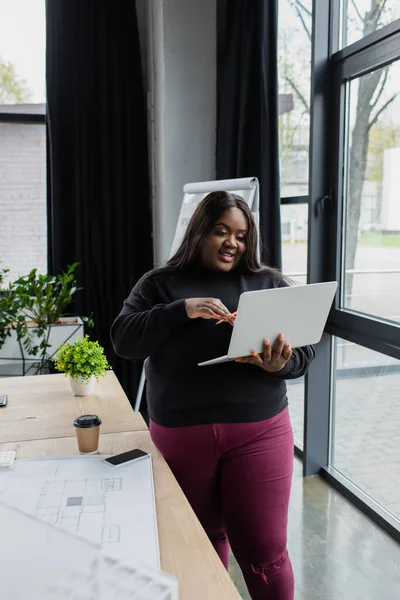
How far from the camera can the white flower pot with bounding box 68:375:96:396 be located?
6.63 feet

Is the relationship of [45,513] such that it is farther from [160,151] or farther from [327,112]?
[160,151]

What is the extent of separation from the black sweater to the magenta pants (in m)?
0.04

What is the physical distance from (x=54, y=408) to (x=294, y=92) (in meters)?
2.21

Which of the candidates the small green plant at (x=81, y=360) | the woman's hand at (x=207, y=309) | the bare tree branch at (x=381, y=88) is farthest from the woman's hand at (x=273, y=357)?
the bare tree branch at (x=381, y=88)

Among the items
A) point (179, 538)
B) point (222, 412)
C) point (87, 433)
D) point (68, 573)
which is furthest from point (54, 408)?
point (68, 573)

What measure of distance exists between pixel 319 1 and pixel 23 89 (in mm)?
2210

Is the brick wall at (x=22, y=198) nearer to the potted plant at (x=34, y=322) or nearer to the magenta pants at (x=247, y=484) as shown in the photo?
the potted plant at (x=34, y=322)

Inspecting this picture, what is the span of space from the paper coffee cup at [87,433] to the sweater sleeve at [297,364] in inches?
19.6

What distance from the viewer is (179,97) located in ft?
12.4

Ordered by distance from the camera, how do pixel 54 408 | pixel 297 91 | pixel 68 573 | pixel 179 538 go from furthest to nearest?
pixel 297 91, pixel 54 408, pixel 179 538, pixel 68 573

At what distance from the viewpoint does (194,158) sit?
3873 mm

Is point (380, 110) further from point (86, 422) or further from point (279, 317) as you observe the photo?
point (86, 422)

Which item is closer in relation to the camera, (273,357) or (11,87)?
(273,357)

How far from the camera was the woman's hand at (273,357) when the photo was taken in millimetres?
1495
